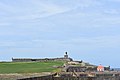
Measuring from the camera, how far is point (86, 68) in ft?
145

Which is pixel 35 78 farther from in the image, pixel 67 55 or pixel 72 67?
pixel 67 55

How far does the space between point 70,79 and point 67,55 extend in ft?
93.7

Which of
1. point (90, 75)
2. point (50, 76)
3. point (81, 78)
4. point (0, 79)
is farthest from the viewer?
point (90, 75)

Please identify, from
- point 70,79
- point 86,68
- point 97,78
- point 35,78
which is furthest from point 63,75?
point 86,68

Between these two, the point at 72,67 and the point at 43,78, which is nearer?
the point at 43,78

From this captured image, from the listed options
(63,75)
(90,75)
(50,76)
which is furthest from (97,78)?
(50,76)

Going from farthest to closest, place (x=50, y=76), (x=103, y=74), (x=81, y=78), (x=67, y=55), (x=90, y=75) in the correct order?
(x=67, y=55), (x=103, y=74), (x=90, y=75), (x=81, y=78), (x=50, y=76)

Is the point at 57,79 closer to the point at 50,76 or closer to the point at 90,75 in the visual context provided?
the point at 50,76

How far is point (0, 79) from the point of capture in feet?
74.5

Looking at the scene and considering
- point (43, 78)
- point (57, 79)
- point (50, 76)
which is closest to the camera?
point (43, 78)

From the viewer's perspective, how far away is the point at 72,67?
41.9 meters

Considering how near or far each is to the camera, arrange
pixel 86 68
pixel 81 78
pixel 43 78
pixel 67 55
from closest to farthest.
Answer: pixel 43 78
pixel 81 78
pixel 86 68
pixel 67 55

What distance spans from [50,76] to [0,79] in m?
6.44

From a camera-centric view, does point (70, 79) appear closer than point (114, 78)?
Yes
